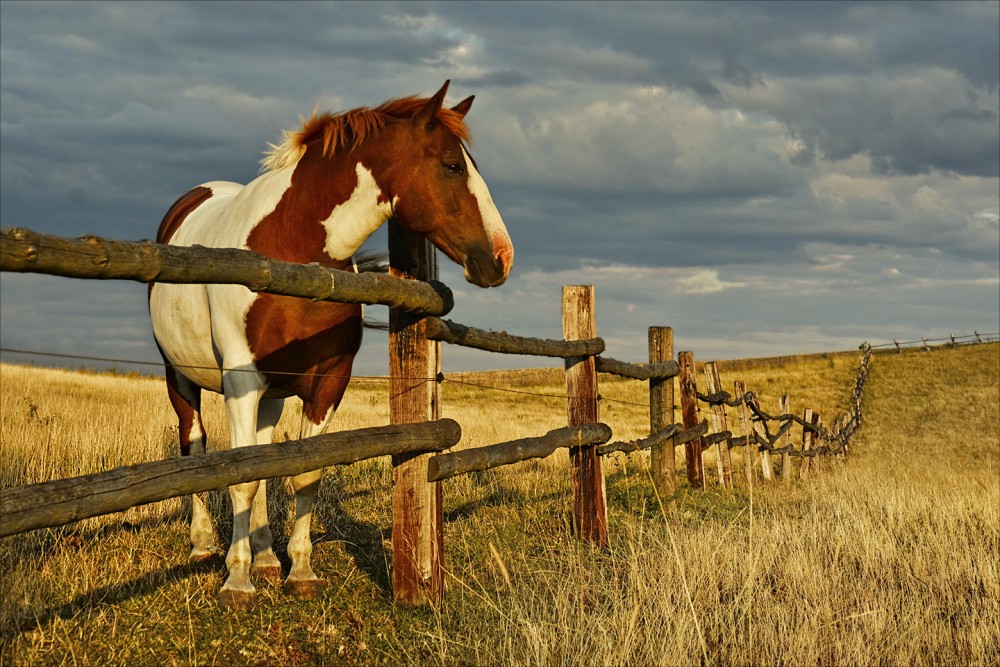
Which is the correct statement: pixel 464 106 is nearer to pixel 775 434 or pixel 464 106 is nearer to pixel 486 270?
pixel 486 270

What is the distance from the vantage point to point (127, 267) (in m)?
2.80

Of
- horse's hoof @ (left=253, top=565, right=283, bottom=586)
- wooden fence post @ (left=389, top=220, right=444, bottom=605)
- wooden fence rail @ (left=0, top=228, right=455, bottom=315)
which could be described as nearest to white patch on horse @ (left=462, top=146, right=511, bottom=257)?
wooden fence rail @ (left=0, top=228, right=455, bottom=315)

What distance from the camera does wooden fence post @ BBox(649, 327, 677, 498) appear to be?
883 cm

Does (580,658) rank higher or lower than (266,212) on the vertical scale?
lower

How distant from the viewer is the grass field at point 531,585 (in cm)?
362

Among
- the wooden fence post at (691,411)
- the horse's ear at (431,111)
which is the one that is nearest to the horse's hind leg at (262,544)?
the horse's ear at (431,111)

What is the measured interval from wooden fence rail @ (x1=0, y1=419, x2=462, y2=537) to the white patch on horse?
3.44 ft

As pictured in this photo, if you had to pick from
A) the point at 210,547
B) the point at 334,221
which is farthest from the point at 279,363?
the point at 210,547

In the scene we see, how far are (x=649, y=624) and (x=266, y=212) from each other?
304cm

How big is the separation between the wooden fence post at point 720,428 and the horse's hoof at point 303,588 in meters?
6.76

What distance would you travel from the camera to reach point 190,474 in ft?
10.7

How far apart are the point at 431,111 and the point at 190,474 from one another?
2202mm

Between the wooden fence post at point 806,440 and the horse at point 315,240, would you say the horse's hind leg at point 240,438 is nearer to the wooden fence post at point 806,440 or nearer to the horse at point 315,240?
the horse at point 315,240

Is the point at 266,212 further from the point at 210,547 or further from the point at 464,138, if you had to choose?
the point at 210,547
